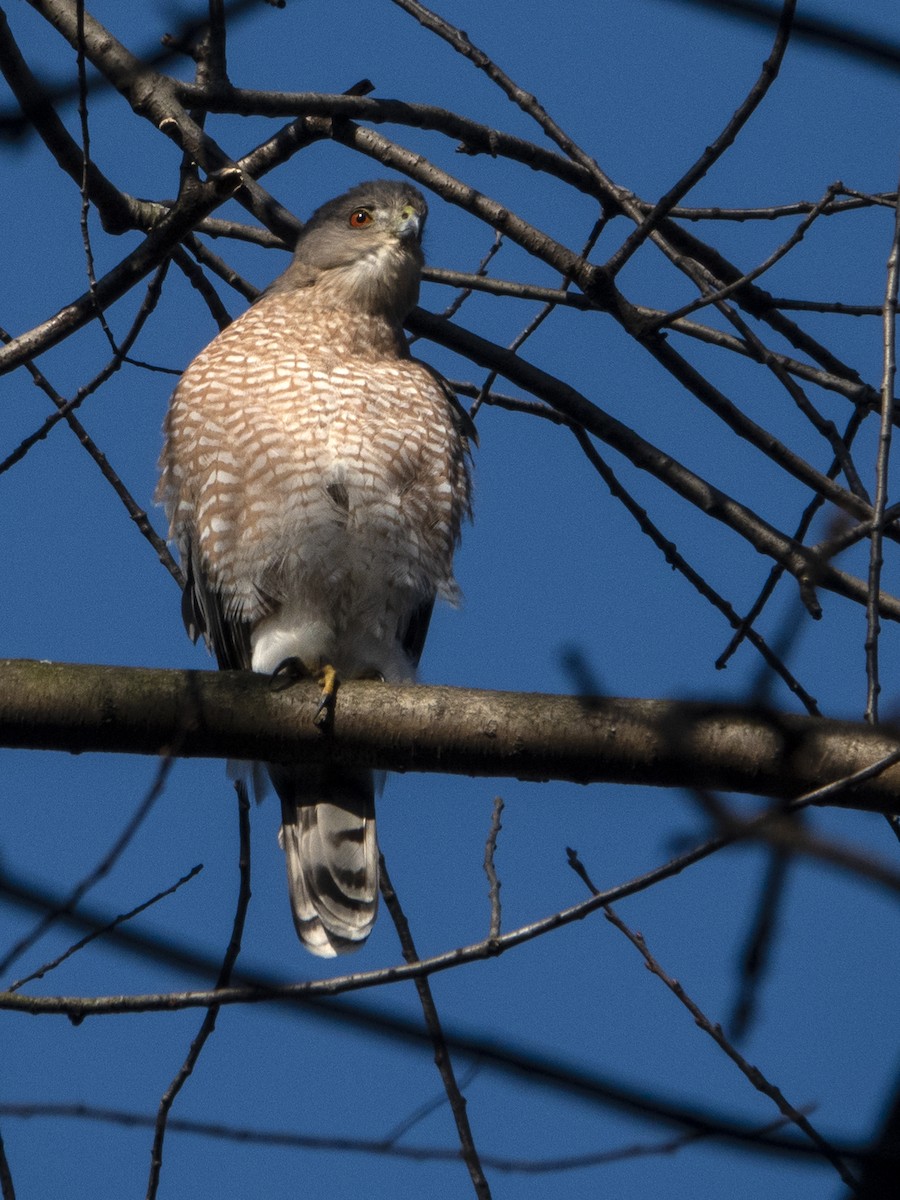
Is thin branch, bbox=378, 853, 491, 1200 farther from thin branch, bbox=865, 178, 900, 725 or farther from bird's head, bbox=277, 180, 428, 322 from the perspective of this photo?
bird's head, bbox=277, 180, 428, 322

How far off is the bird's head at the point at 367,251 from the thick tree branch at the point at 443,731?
7.75 ft

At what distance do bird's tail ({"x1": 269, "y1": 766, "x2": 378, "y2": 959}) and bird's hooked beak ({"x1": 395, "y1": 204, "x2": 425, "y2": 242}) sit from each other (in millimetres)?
2252

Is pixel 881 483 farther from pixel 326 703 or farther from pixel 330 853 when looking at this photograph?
pixel 330 853


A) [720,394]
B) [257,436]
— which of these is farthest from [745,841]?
[257,436]

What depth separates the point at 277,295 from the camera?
17.8 feet

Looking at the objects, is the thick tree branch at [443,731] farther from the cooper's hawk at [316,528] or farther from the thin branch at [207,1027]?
the cooper's hawk at [316,528]

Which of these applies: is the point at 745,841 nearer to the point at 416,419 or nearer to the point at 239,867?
the point at 239,867

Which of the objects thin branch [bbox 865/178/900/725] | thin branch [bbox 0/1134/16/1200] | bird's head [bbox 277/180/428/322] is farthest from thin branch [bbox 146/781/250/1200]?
bird's head [bbox 277/180/428/322]

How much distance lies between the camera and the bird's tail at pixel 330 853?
14.2ft

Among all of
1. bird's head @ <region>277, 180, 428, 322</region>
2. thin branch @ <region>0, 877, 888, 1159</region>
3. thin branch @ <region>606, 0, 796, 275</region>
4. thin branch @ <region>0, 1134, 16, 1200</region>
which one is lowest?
thin branch @ <region>0, 877, 888, 1159</region>

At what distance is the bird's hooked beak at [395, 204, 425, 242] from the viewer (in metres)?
5.71

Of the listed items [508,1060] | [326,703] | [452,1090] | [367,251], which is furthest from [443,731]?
[367,251]

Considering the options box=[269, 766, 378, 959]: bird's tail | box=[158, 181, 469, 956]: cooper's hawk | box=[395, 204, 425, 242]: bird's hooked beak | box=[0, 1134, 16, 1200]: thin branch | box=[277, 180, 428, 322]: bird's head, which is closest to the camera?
box=[0, 1134, 16, 1200]: thin branch

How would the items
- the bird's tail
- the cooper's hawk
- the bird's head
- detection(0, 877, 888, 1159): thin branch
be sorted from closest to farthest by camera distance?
detection(0, 877, 888, 1159): thin branch → the bird's tail → the cooper's hawk → the bird's head
